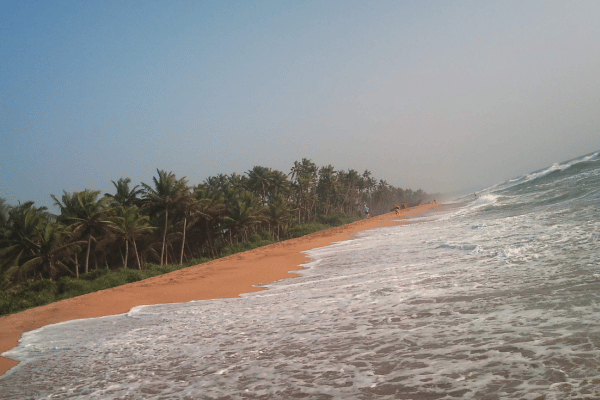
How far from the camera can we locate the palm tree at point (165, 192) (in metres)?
32.6

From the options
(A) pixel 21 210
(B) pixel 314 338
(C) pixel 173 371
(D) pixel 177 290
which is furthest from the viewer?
(A) pixel 21 210

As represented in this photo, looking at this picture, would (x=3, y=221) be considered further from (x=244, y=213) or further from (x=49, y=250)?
(x=244, y=213)

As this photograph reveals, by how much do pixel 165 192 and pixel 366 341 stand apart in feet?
104

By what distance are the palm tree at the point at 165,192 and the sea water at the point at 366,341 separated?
2635cm

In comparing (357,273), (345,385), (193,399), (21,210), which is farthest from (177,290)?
(21,210)

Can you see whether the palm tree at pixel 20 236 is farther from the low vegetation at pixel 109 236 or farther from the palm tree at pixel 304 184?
the palm tree at pixel 304 184

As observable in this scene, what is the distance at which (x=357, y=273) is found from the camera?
8328 millimetres

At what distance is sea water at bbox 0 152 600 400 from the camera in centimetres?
288

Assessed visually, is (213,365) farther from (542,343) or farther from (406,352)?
(542,343)

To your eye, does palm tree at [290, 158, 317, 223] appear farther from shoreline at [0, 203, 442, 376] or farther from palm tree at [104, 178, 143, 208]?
shoreline at [0, 203, 442, 376]

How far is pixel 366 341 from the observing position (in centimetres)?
394

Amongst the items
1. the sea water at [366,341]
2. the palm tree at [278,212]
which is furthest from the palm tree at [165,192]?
the sea water at [366,341]

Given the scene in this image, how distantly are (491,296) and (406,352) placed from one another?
2.08 m

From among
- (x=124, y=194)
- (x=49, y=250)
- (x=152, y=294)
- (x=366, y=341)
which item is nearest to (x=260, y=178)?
(x=124, y=194)
